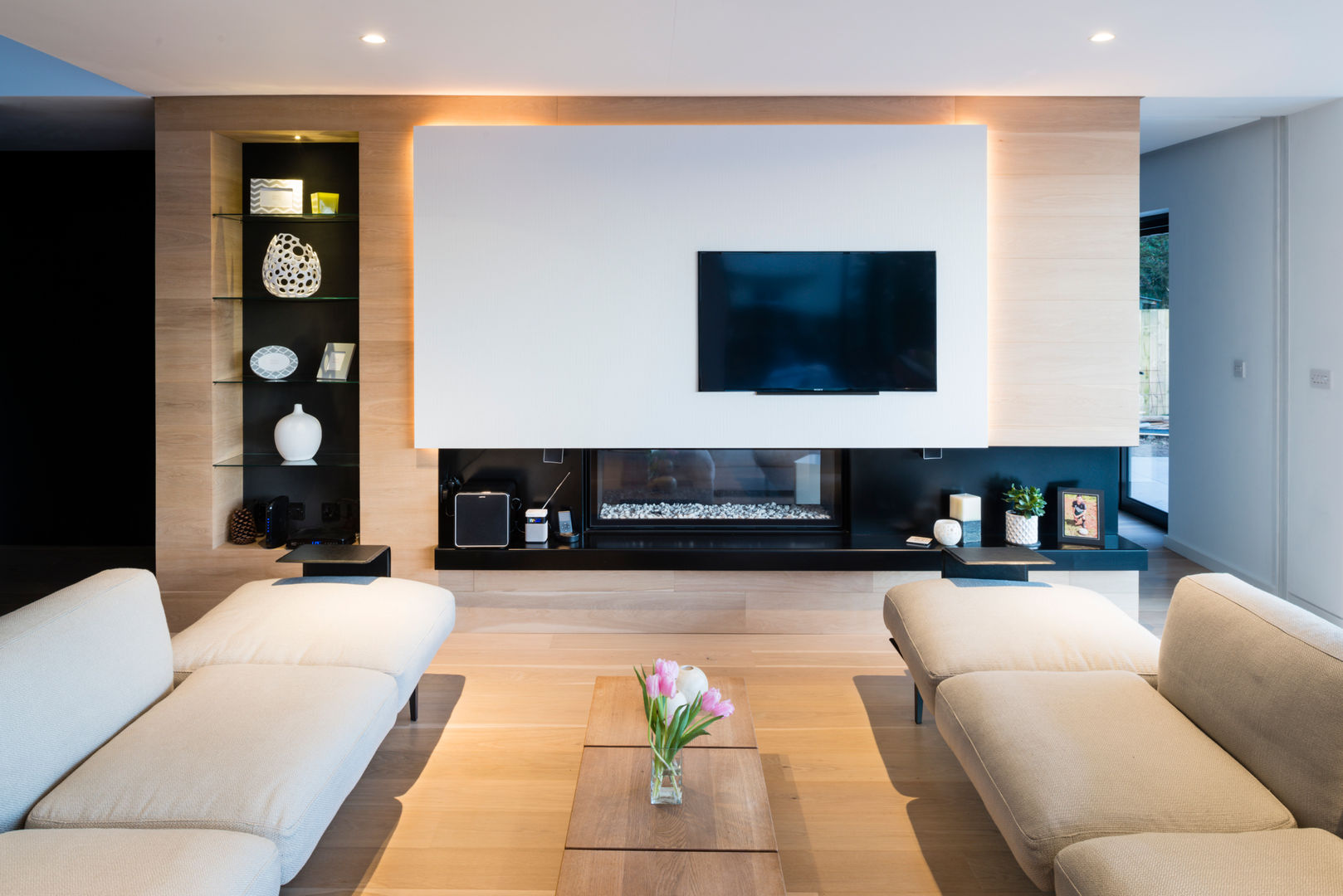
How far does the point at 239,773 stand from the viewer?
70.2 inches

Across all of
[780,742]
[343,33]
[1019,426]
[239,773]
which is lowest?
[780,742]

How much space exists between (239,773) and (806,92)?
3311 mm

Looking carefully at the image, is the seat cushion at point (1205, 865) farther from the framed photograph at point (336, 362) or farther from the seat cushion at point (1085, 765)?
the framed photograph at point (336, 362)

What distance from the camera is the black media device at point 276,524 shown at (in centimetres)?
392

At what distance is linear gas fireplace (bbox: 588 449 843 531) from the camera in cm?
418

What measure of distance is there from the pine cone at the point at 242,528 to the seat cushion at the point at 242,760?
1.76 metres

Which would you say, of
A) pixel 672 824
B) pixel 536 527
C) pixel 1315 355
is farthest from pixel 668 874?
pixel 1315 355

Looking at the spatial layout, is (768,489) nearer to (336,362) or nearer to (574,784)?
(574,784)

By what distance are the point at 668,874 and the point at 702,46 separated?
9.13 feet

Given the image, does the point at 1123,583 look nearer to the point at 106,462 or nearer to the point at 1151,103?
the point at 1151,103

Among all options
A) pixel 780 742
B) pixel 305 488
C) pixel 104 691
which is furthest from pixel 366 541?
pixel 780 742

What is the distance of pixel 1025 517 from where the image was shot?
3.88 metres

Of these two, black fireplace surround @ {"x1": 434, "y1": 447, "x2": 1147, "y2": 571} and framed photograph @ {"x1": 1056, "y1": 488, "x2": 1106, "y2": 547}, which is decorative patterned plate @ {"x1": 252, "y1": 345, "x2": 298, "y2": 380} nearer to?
black fireplace surround @ {"x1": 434, "y1": 447, "x2": 1147, "y2": 571}

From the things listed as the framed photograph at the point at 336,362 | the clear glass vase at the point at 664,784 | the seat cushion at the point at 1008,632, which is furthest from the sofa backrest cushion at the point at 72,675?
the seat cushion at the point at 1008,632
